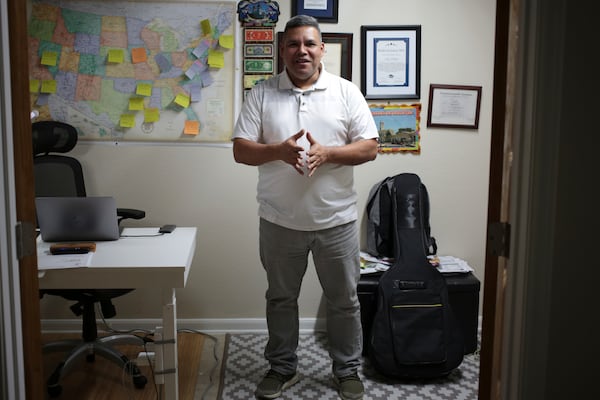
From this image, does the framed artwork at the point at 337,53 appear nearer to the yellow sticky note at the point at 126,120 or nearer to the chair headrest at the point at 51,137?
the yellow sticky note at the point at 126,120

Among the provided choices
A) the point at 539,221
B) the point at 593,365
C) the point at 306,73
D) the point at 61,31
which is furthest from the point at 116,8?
the point at 593,365

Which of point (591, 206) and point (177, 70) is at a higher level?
point (177, 70)

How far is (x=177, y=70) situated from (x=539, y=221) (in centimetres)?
232

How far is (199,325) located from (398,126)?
1.60m

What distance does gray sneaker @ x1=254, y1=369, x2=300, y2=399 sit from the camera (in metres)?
2.50

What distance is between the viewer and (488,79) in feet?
10.3

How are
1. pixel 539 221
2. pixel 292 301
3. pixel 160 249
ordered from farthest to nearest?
pixel 292 301 → pixel 160 249 → pixel 539 221

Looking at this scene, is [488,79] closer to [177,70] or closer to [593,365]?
[177,70]

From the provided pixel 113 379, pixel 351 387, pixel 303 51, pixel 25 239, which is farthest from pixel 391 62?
pixel 25 239

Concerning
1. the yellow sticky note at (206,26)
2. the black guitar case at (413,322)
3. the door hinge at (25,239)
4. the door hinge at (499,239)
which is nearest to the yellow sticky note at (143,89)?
the yellow sticky note at (206,26)

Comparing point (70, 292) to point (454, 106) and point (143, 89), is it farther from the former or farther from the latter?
point (454, 106)

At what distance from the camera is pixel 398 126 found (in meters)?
3.15

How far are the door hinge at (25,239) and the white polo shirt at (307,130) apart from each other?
1.21m

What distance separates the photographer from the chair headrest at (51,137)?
8.57 ft
